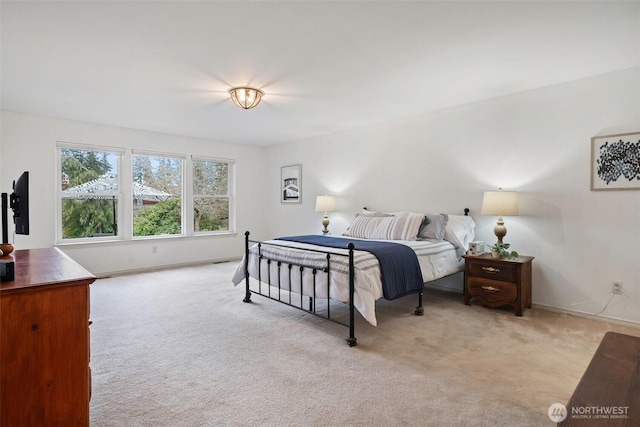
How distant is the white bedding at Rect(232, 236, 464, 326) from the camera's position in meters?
2.66

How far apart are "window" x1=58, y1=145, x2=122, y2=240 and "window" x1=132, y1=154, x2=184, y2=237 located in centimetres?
31

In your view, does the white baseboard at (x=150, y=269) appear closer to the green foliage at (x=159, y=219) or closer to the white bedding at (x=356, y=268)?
the green foliage at (x=159, y=219)

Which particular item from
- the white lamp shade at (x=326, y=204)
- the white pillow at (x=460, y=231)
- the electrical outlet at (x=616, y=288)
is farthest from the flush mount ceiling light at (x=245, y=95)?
the electrical outlet at (x=616, y=288)

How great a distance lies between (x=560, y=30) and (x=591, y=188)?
1650mm

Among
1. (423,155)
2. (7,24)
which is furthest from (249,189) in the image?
(7,24)

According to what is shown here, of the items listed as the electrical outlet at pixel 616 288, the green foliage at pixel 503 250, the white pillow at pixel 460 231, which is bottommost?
the electrical outlet at pixel 616 288

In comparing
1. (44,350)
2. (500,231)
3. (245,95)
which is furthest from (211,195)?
(44,350)

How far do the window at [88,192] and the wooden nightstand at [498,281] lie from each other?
521 cm

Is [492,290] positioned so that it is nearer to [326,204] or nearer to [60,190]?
[326,204]

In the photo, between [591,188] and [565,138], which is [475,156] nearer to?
[565,138]

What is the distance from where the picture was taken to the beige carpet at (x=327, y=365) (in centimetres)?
179

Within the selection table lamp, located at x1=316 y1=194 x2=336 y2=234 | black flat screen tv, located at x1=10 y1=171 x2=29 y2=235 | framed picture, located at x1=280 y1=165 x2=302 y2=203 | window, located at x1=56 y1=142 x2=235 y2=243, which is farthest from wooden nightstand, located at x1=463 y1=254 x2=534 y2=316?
window, located at x1=56 y1=142 x2=235 y2=243

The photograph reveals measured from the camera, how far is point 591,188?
324cm

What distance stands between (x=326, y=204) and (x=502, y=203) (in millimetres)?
2689
